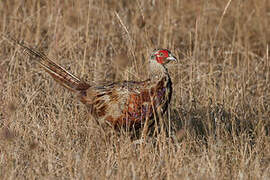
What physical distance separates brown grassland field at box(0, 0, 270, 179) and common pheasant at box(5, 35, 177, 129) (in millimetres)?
126

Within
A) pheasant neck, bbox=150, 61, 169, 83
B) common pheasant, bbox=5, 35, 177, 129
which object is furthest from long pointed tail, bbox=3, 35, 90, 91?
pheasant neck, bbox=150, 61, 169, 83

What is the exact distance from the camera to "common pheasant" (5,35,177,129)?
13.8 feet

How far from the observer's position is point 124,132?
4.16m

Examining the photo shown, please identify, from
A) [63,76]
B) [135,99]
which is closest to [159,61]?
[135,99]

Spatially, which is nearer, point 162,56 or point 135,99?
point 135,99

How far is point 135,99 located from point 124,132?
278 mm

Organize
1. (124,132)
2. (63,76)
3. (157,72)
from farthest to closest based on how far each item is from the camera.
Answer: (63,76) → (157,72) → (124,132)

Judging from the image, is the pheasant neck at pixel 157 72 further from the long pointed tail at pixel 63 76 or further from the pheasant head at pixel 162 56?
the long pointed tail at pixel 63 76

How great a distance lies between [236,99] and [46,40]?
2435mm

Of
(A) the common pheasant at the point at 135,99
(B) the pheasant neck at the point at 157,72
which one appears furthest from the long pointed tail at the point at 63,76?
(B) the pheasant neck at the point at 157,72

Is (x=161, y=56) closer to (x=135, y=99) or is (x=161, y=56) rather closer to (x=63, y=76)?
(x=135, y=99)

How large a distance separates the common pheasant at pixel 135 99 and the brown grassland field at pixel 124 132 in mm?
126

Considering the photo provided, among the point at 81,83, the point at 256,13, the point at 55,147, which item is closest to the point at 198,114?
the point at 81,83

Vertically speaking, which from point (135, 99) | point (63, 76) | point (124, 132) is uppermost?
point (63, 76)
